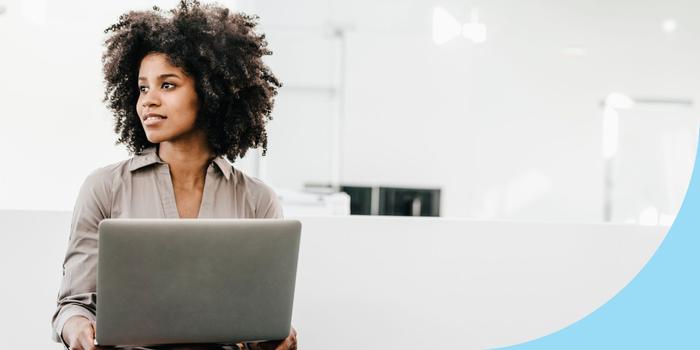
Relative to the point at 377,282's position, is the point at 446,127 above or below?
above

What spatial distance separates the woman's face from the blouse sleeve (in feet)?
0.55

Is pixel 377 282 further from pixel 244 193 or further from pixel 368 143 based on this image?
pixel 368 143

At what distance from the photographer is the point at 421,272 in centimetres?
201

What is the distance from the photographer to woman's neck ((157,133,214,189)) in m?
1.53

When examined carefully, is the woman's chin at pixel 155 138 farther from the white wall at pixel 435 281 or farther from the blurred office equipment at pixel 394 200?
the blurred office equipment at pixel 394 200

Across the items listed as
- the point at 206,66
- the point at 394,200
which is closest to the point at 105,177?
the point at 206,66

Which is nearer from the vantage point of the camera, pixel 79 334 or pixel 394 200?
pixel 79 334

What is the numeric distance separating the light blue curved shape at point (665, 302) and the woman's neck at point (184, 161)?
1232 mm

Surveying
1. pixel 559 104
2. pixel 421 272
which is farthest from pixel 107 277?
pixel 559 104

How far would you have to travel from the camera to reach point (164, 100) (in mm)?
1484

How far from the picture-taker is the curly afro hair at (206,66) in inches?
60.6

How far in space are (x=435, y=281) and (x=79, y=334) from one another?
116cm

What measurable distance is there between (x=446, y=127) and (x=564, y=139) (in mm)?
1022

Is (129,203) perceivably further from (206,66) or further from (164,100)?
(206,66)
